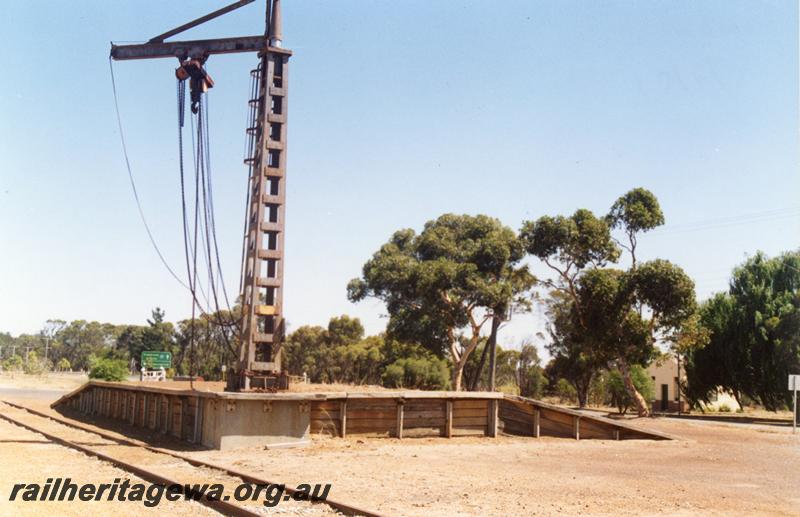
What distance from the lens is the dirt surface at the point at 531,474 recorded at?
9.55m

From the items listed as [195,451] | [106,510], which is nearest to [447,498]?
[106,510]

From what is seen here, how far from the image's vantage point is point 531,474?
12.6m

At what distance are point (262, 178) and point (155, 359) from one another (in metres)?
20.3

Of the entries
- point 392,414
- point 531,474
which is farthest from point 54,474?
point 392,414

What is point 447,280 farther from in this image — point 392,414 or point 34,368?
point 34,368

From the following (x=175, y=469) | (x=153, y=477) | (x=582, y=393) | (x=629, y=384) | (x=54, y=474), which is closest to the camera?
(x=153, y=477)

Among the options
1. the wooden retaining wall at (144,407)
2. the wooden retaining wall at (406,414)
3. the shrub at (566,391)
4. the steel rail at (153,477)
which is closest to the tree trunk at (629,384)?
the wooden retaining wall at (406,414)

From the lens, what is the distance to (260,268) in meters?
16.8

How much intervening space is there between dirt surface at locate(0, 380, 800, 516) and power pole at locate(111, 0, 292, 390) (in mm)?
2466

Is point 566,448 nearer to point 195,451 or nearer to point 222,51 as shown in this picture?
point 195,451

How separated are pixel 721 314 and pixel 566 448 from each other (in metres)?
31.2

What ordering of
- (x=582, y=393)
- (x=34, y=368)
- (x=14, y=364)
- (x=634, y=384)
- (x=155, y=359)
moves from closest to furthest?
(x=155, y=359)
(x=634, y=384)
(x=582, y=393)
(x=34, y=368)
(x=14, y=364)

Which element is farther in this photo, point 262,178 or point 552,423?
point 552,423

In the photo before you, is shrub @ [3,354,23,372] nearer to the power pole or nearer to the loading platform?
the loading platform
